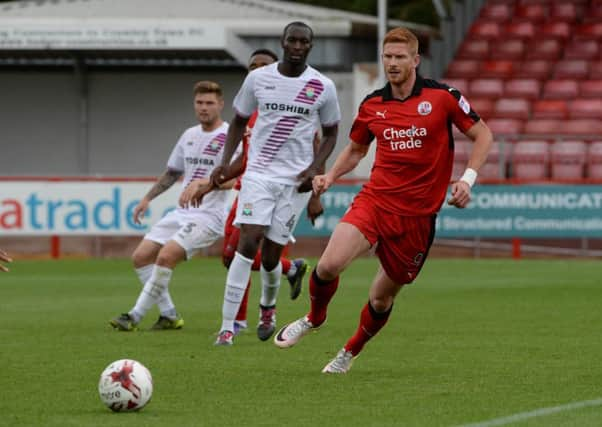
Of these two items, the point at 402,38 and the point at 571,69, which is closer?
the point at 402,38

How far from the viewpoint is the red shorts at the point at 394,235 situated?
8.73 metres

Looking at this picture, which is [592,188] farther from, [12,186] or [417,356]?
[417,356]

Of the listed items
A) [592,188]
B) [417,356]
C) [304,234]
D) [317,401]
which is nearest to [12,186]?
[304,234]

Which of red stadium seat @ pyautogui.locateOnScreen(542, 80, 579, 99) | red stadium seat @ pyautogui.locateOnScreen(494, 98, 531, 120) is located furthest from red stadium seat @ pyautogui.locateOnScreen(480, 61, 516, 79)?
red stadium seat @ pyautogui.locateOnScreen(494, 98, 531, 120)

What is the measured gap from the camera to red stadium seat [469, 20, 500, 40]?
31672 mm

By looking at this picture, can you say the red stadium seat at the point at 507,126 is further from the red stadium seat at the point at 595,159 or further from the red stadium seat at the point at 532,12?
the red stadium seat at the point at 532,12

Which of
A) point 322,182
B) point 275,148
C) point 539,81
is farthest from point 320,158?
point 539,81

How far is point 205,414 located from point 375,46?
2536 centimetres

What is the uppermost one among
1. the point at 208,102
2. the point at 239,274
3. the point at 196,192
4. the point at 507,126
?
the point at 208,102

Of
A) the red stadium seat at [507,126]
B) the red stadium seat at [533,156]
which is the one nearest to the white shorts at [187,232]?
the red stadium seat at [533,156]

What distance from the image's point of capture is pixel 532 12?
106 ft

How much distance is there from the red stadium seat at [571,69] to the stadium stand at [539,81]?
0.02m

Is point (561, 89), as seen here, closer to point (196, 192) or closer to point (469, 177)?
point (196, 192)

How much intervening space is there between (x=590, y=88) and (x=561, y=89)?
567 millimetres
